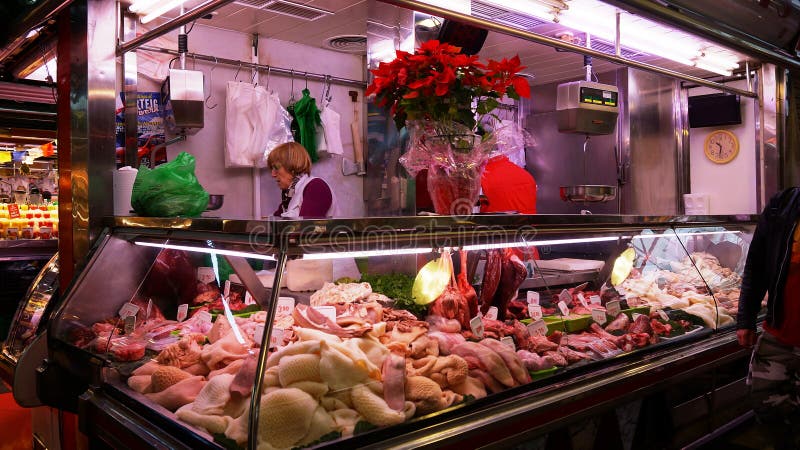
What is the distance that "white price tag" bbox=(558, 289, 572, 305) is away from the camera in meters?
3.16

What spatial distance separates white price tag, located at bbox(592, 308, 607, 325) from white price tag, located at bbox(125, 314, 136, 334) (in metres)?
2.19

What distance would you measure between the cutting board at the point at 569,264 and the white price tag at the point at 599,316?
1.42 ft

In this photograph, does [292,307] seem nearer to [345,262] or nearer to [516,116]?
[345,262]

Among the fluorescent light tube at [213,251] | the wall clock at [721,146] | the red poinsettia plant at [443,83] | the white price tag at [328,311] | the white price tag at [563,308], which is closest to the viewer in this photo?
the fluorescent light tube at [213,251]

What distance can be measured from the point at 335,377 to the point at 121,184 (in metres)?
1.90

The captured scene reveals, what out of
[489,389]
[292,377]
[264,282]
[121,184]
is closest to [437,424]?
[489,389]

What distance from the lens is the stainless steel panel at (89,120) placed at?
3.10 meters

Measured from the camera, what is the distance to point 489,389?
2316 millimetres

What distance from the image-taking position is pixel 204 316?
2521 mm

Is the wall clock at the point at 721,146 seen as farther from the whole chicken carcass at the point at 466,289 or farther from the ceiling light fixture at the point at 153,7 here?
the ceiling light fixture at the point at 153,7

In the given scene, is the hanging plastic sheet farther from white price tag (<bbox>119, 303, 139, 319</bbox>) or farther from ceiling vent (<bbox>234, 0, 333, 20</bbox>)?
white price tag (<bbox>119, 303, 139, 319</bbox>)

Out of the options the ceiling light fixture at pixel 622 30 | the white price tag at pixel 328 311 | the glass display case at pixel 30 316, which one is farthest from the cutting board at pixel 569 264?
the glass display case at pixel 30 316

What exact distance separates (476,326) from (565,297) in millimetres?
817

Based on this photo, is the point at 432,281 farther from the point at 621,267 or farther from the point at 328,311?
the point at 621,267
